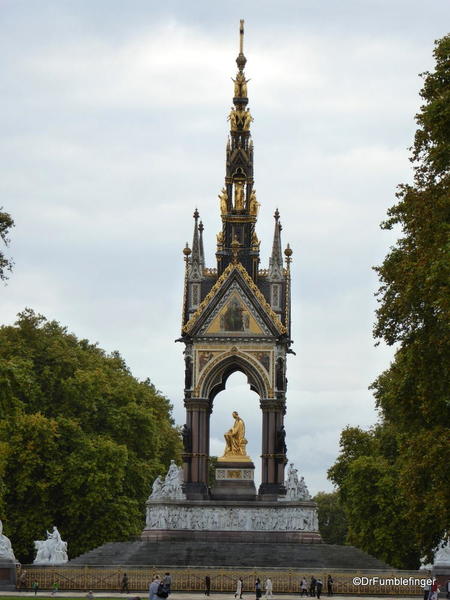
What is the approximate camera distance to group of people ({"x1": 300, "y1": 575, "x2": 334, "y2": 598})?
167 ft

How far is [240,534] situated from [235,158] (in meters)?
16.3

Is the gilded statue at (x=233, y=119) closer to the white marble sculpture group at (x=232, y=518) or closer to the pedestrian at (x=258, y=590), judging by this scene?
the white marble sculpture group at (x=232, y=518)

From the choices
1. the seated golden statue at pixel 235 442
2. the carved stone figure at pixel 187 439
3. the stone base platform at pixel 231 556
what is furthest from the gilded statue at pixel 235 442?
the stone base platform at pixel 231 556

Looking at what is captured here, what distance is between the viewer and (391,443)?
239 ft

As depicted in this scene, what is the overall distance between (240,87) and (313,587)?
25860 millimetres

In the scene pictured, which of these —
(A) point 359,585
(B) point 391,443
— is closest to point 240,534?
(A) point 359,585

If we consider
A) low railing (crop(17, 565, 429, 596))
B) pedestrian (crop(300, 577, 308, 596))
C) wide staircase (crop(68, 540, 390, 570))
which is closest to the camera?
pedestrian (crop(300, 577, 308, 596))

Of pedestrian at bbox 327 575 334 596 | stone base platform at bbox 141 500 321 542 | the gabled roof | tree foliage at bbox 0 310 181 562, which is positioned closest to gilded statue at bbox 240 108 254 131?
the gabled roof

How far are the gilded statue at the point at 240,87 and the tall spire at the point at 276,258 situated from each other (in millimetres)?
5914

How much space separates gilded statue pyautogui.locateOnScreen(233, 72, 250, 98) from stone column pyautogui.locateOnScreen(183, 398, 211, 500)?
14049 millimetres

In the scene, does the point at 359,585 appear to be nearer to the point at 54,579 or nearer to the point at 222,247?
the point at 54,579

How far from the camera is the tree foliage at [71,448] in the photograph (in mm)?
66500

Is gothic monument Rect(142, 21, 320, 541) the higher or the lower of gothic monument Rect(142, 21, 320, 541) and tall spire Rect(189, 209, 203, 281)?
the lower

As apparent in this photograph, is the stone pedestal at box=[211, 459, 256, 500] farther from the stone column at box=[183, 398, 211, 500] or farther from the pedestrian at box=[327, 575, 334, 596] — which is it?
the pedestrian at box=[327, 575, 334, 596]
